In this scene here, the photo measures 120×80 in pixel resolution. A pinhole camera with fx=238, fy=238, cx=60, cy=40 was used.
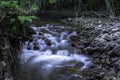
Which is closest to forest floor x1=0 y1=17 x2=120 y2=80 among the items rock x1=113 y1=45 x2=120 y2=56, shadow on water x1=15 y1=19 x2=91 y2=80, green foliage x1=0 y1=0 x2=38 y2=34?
rock x1=113 y1=45 x2=120 y2=56

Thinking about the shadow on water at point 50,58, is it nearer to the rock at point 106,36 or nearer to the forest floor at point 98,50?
the forest floor at point 98,50

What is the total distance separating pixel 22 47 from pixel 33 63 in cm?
98

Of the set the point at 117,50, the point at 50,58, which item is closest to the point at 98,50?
the point at 117,50

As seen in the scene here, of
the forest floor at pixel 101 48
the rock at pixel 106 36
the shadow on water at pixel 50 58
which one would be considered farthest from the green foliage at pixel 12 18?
the rock at pixel 106 36

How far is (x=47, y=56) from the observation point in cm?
701

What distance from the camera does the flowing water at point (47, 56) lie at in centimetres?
591

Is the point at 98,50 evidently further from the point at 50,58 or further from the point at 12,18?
the point at 12,18

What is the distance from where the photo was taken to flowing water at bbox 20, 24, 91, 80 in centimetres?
591

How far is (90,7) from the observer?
1349 centimetres

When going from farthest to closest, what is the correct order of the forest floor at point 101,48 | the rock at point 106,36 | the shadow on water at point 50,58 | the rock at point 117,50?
the rock at point 106,36
the rock at point 117,50
the shadow on water at point 50,58
the forest floor at point 101,48

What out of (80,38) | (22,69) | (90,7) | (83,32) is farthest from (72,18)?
(22,69)

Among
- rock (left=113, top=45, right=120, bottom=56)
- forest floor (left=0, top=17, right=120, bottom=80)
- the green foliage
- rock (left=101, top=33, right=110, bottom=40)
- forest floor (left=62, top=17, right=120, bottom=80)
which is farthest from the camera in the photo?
rock (left=101, top=33, right=110, bottom=40)

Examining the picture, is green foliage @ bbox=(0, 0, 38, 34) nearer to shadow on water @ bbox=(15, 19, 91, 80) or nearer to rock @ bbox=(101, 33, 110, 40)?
shadow on water @ bbox=(15, 19, 91, 80)

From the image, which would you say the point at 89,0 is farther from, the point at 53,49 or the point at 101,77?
the point at 101,77
